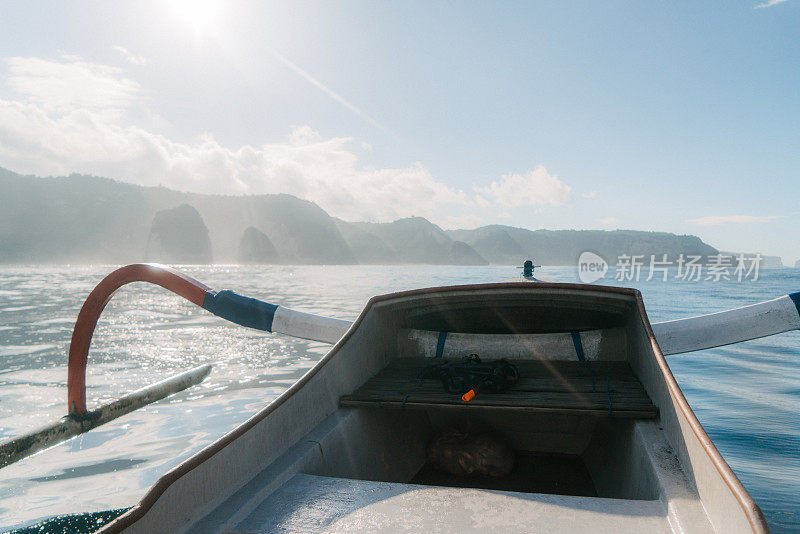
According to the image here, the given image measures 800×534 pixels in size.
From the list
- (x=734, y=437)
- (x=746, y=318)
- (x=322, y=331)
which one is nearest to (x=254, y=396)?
(x=322, y=331)

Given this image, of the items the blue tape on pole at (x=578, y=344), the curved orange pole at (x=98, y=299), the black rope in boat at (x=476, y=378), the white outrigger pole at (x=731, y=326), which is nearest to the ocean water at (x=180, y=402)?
the curved orange pole at (x=98, y=299)

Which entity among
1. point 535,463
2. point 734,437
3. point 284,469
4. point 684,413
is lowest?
point 734,437

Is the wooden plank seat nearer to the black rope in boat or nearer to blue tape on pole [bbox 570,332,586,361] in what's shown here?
the black rope in boat

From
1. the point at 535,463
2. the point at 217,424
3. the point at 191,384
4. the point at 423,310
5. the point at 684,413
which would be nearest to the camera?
the point at 684,413

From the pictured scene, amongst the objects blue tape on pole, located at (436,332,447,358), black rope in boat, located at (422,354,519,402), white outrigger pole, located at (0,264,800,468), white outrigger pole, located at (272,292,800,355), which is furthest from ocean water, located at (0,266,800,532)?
blue tape on pole, located at (436,332,447,358)

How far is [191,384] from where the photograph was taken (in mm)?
9492

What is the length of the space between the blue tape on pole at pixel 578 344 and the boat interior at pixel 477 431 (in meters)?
0.02

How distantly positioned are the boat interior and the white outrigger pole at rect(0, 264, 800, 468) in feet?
0.18

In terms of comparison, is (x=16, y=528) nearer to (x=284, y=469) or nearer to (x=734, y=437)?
(x=284, y=469)

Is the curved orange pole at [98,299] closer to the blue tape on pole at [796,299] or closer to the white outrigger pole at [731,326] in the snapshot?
the white outrigger pole at [731,326]

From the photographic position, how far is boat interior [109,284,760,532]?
2.44 metres

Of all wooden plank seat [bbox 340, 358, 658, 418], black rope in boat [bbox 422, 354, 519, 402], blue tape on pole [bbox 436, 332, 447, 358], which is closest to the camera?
wooden plank seat [bbox 340, 358, 658, 418]

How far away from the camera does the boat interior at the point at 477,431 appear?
244 cm

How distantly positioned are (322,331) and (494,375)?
2.94 m
